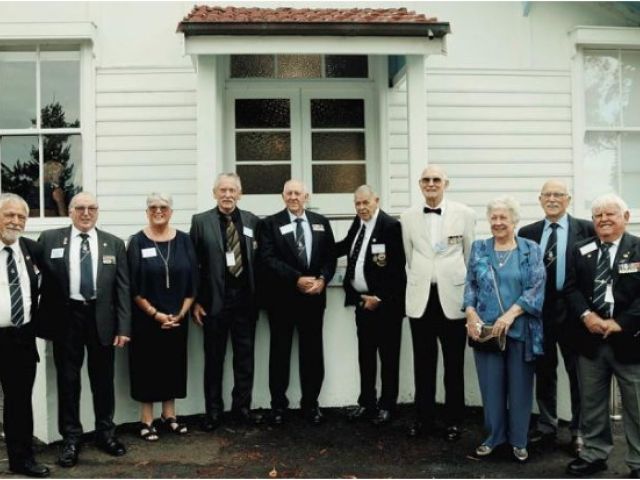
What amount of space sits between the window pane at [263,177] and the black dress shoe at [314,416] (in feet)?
10.6

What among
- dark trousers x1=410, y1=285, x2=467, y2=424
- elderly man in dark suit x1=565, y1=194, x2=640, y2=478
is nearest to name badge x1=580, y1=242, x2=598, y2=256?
elderly man in dark suit x1=565, y1=194, x2=640, y2=478

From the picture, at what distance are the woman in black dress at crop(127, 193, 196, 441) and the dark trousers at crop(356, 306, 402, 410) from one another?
4.81ft

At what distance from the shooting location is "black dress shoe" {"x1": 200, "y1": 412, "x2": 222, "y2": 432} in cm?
614

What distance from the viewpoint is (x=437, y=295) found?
229 inches

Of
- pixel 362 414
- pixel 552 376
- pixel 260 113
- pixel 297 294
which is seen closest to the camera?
pixel 552 376

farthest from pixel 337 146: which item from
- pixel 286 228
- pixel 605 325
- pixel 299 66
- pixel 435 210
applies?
pixel 605 325

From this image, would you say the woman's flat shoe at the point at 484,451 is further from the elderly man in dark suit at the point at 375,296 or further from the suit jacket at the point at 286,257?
the suit jacket at the point at 286,257

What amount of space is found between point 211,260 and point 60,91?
3676 millimetres

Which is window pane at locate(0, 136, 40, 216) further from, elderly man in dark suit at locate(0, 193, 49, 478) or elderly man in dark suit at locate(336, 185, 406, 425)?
elderly man in dark suit at locate(336, 185, 406, 425)

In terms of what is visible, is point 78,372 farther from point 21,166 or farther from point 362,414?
point 21,166

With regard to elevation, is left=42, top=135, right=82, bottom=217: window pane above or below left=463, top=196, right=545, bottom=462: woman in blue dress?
above

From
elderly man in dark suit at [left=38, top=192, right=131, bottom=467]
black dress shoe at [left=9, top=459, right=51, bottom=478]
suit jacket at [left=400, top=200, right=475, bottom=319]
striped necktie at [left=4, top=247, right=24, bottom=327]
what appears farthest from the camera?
suit jacket at [left=400, top=200, right=475, bottom=319]

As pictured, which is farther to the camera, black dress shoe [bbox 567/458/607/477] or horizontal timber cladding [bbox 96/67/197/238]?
horizontal timber cladding [bbox 96/67/197/238]

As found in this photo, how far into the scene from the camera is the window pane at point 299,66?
28.8 ft
